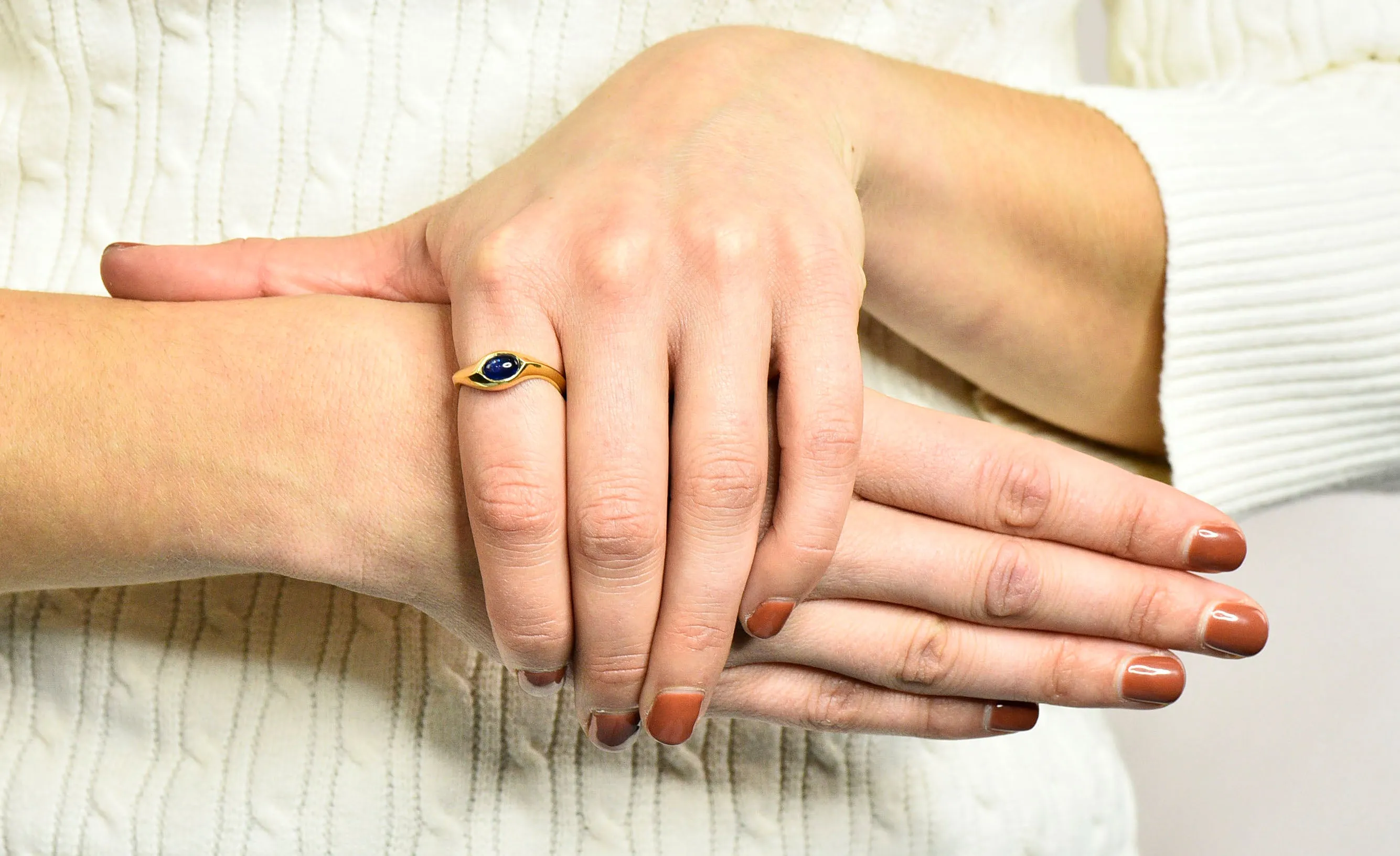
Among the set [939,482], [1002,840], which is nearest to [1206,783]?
[1002,840]

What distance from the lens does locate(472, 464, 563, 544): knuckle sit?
50 cm

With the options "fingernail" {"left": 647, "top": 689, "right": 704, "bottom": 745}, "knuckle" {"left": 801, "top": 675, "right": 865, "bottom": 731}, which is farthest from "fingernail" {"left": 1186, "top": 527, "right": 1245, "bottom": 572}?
"fingernail" {"left": 647, "top": 689, "right": 704, "bottom": 745}

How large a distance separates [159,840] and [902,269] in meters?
0.70

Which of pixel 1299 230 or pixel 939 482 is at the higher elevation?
pixel 1299 230

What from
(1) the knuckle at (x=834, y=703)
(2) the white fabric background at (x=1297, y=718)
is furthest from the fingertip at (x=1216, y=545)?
(2) the white fabric background at (x=1297, y=718)

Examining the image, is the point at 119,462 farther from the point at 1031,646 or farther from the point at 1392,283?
the point at 1392,283

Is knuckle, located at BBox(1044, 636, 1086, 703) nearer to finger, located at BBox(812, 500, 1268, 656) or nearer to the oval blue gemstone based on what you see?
finger, located at BBox(812, 500, 1268, 656)

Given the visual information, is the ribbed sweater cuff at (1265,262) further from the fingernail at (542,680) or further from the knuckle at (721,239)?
the fingernail at (542,680)

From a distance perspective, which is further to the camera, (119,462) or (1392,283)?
(1392,283)

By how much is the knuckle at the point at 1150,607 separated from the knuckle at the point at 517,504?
0.40 metres

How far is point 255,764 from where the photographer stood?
2.40 feet

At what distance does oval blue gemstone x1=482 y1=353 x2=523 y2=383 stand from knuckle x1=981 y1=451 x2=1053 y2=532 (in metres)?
0.33

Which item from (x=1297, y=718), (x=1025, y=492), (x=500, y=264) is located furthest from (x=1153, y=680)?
(x=1297, y=718)

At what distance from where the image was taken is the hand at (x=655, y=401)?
503mm
